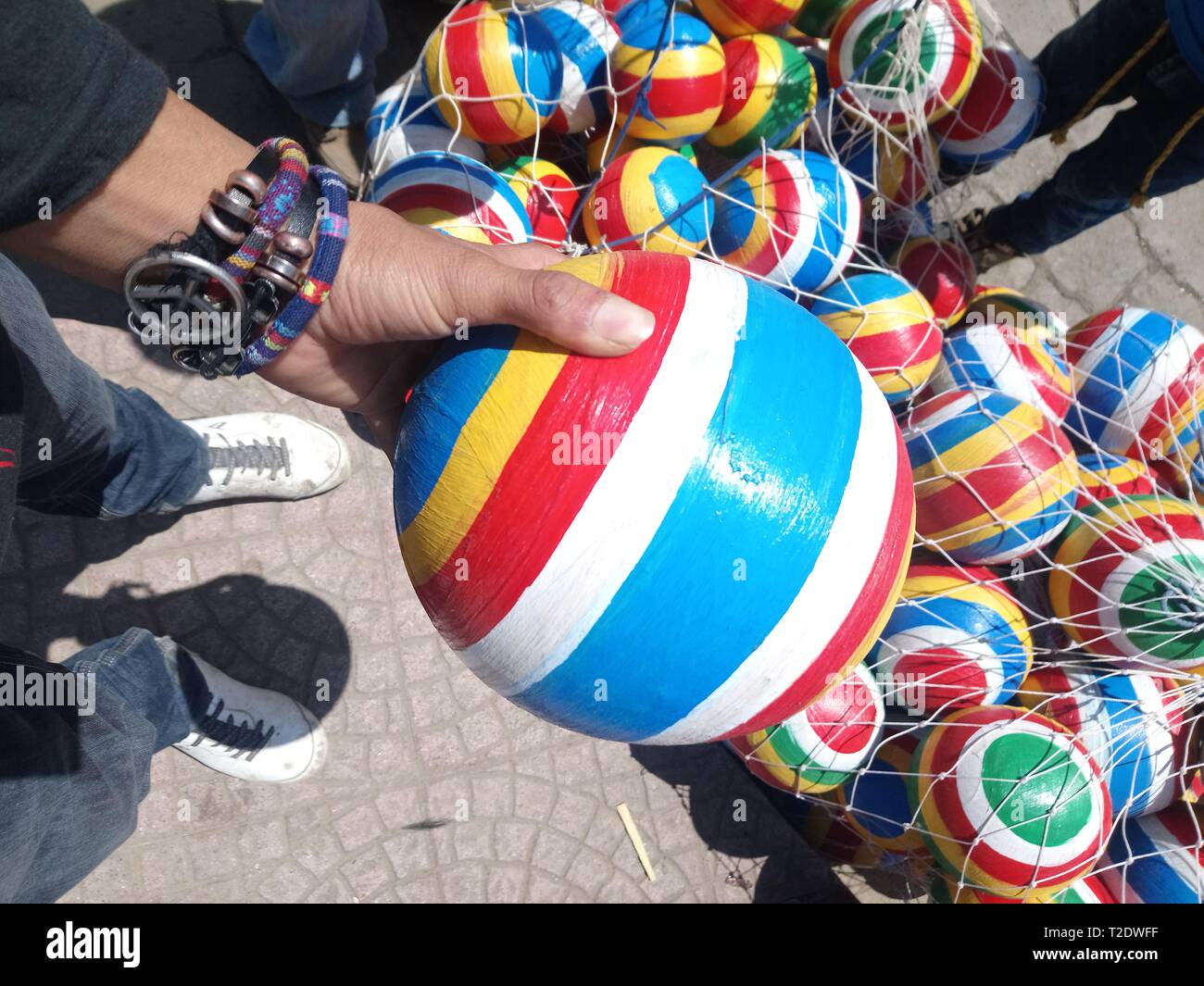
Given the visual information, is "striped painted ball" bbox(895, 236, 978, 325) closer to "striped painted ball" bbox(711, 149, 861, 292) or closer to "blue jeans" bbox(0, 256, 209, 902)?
"striped painted ball" bbox(711, 149, 861, 292)

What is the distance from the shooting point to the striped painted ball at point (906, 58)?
10.9ft

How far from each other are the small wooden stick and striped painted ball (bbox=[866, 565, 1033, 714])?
124 centimetres

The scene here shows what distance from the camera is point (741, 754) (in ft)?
10.1

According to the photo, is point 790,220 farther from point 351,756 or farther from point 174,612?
point 174,612

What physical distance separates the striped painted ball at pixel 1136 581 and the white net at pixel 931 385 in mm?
12

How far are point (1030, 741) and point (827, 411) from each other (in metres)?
1.77

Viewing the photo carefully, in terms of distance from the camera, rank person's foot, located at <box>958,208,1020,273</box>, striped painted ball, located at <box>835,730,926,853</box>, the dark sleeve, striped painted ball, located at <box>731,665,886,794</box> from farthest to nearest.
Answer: person's foot, located at <box>958,208,1020,273</box>
striped painted ball, located at <box>835,730,926,853</box>
striped painted ball, located at <box>731,665,886,794</box>
the dark sleeve

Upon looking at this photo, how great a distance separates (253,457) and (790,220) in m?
2.47

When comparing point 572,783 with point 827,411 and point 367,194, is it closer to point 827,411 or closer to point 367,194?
point 827,411

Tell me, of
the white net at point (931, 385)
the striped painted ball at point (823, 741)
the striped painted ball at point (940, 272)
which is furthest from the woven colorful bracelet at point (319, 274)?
the striped painted ball at point (940, 272)

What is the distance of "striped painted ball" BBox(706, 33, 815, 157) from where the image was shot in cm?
354

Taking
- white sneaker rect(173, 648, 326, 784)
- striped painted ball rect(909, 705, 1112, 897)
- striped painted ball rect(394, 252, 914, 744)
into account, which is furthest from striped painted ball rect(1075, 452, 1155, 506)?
white sneaker rect(173, 648, 326, 784)

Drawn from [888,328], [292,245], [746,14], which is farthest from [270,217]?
[746,14]

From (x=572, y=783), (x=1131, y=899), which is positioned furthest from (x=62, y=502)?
(x=1131, y=899)
